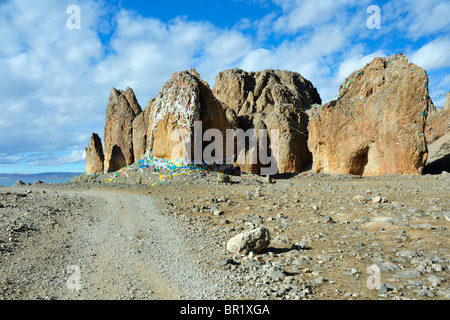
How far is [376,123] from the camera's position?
73.6ft

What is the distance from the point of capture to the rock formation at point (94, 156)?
48609 mm

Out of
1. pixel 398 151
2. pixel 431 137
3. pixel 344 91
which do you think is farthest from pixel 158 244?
pixel 431 137

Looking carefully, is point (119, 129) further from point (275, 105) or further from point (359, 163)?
point (359, 163)

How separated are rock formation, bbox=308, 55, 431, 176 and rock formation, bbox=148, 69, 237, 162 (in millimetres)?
11258

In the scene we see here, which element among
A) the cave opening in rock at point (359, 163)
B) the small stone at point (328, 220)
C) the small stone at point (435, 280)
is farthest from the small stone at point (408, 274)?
the cave opening in rock at point (359, 163)

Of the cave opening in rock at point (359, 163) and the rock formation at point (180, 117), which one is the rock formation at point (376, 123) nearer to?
the cave opening in rock at point (359, 163)

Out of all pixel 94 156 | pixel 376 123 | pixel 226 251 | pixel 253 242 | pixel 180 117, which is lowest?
pixel 226 251

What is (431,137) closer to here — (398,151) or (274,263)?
(398,151)

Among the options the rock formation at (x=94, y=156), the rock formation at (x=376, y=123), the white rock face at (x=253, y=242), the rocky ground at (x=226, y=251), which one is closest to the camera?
the rocky ground at (x=226, y=251)

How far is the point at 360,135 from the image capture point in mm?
24031

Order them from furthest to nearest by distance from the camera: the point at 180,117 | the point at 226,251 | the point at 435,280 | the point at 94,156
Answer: the point at 94,156 < the point at 180,117 < the point at 226,251 < the point at 435,280

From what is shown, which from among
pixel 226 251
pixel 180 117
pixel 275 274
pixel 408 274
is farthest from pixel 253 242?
pixel 180 117

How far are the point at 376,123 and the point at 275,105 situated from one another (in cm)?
2629

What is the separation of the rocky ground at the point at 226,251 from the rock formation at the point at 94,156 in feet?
131
